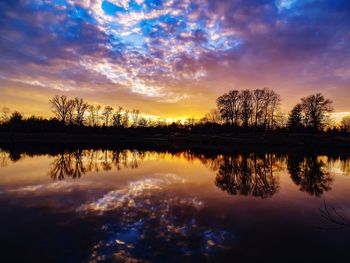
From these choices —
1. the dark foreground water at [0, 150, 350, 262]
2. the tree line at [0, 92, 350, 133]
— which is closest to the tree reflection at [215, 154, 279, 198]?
the dark foreground water at [0, 150, 350, 262]

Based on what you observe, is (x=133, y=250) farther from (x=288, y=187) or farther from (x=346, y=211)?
(x=288, y=187)

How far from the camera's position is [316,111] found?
92.2m

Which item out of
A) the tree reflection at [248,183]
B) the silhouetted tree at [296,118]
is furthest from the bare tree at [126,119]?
the tree reflection at [248,183]

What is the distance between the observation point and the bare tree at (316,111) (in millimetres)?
90312

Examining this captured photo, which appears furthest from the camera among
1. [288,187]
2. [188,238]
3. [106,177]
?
[106,177]

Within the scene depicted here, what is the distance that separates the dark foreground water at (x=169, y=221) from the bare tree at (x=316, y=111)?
283ft

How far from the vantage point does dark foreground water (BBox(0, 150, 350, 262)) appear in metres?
6.59

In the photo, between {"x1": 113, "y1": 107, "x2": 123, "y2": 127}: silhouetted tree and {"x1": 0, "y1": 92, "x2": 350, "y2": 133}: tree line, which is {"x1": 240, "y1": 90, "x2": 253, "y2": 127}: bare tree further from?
{"x1": 113, "y1": 107, "x2": 123, "y2": 127}: silhouetted tree

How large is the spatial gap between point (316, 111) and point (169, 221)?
10035cm

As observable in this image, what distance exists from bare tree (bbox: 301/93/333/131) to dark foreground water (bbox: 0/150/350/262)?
283 ft

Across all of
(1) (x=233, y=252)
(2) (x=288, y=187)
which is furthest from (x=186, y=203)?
(2) (x=288, y=187)

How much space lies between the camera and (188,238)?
24.7ft

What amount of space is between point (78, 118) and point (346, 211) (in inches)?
4960

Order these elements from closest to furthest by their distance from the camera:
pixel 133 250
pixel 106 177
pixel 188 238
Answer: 1. pixel 133 250
2. pixel 188 238
3. pixel 106 177
